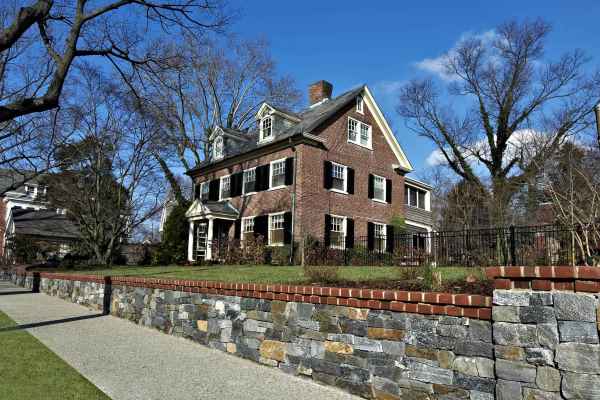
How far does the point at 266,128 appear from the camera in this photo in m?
22.3

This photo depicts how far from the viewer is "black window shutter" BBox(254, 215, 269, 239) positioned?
20.2m

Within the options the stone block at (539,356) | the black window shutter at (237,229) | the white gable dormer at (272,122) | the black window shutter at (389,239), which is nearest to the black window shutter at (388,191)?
the black window shutter at (389,239)

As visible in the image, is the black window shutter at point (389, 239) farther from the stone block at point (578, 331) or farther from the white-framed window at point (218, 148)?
the stone block at point (578, 331)

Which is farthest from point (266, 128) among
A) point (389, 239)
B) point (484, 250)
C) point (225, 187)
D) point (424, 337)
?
point (424, 337)

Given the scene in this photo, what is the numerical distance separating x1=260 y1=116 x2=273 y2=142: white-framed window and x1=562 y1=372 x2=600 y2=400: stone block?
1929cm

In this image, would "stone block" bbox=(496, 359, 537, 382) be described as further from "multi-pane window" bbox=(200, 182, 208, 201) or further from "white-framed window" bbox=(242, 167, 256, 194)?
"multi-pane window" bbox=(200, 182, 208, 201)

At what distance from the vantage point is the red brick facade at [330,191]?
1923 centimetres

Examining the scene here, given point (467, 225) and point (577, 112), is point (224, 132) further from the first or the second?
point (577, 112)

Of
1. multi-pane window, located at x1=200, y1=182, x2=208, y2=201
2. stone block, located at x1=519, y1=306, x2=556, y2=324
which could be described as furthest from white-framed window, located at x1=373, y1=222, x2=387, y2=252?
stone block, located at x1=519, y1=306, x2=556, y2=324

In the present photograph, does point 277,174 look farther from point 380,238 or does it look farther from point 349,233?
point 380,238

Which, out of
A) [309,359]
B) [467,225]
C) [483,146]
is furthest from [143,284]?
[483,146]

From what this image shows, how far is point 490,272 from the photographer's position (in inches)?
159

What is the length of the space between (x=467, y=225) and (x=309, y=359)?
17.5 meters

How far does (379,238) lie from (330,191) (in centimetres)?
316
